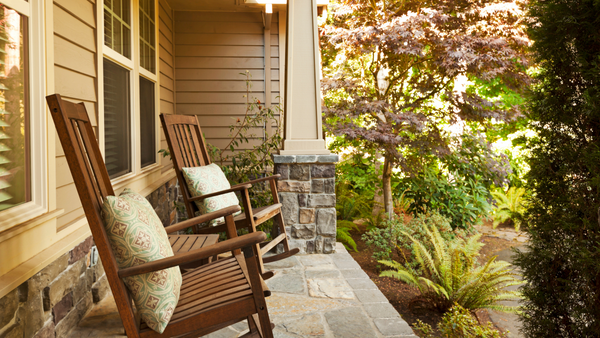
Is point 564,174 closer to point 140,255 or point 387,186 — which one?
point 140,255

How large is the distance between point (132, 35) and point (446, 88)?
121 inches

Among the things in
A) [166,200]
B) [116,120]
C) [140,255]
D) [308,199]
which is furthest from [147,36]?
[140,255]

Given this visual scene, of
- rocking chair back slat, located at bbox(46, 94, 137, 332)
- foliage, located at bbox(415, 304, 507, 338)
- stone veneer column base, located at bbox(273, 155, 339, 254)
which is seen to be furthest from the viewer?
stone veneer column base, located at bbox(273, 155, 339, 254)

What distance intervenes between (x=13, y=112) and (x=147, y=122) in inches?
82.3

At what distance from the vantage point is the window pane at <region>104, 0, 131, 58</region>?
8.24 ft

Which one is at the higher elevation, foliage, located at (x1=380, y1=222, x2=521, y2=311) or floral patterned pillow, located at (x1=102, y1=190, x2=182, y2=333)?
floral patterned pillow, located at (x1=102, y1=190, x2=182, y2=333)

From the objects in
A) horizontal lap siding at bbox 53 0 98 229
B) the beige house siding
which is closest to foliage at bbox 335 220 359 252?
the beige house siding

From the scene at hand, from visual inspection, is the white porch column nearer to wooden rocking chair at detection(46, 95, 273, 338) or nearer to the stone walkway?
wooden rocking chair at detection(46, 95, 273, 338)

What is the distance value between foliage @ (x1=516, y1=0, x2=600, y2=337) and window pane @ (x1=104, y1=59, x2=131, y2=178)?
2.25 metres

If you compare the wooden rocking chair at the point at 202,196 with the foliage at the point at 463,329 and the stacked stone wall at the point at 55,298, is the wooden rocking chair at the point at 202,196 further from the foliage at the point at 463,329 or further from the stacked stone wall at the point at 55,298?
the foliage at the point at 463,329

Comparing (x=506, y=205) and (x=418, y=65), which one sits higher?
(x=418, y=65)

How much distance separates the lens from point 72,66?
6.38 ft

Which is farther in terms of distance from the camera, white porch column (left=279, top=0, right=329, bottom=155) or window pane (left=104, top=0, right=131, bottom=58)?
white porch column (left=279, top=0, right=329, bottom=155)

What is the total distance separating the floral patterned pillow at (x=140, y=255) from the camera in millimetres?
1243
